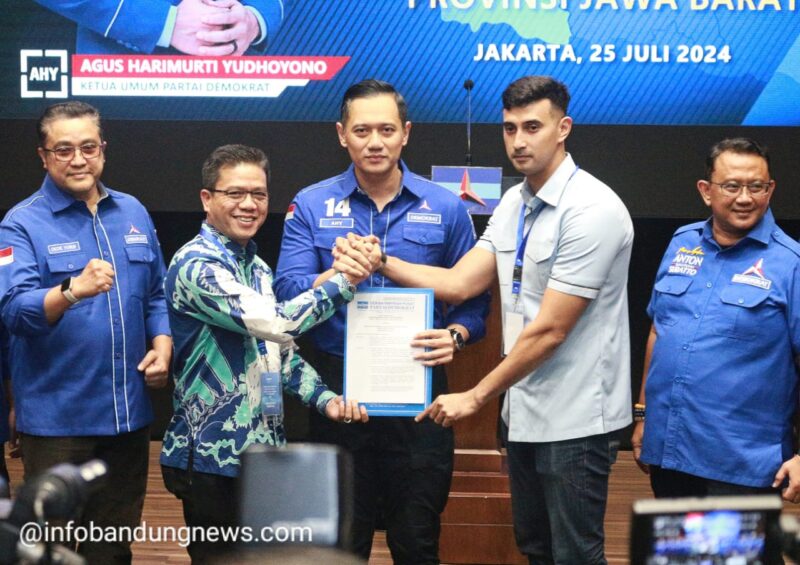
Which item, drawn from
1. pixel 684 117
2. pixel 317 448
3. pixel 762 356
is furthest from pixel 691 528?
pixel 684 117

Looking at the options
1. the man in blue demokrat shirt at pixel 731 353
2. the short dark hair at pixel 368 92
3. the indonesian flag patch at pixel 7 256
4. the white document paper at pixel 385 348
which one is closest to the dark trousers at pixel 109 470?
the indonesian flag patch at pixel 7 256

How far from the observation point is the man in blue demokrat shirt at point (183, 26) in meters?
4.63

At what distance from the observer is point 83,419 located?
2793 mm

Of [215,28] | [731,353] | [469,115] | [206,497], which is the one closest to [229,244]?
[206,497]

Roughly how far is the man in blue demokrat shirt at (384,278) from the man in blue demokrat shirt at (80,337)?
0.49m

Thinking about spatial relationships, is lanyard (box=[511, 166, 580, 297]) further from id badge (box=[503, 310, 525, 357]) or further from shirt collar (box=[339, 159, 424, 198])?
shirt collar (box=[339, 159, 424, 198])

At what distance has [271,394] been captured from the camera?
8.06ft

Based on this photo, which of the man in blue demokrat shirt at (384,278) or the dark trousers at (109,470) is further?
the dark trousers at (109,470)

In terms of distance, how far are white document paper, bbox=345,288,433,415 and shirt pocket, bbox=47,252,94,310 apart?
2.65 ft

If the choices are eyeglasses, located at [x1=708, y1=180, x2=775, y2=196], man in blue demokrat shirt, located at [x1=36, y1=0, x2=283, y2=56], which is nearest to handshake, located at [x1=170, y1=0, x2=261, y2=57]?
man in blue demokrat shirt, located at [x1=36, y1=0, x2=283, y2=56]

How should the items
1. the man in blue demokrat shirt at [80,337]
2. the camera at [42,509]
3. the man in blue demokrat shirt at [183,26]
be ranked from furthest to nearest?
the man in blue demokrat shirt at [183,26] → the man in blue demokrat shirt at [80,337] → the camera at [42,509]

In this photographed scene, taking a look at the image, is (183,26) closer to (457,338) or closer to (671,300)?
(457,338)

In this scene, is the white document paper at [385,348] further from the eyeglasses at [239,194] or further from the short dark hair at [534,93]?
the short dark hair at [534,93]

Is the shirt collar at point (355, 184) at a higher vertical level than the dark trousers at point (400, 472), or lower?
higher
